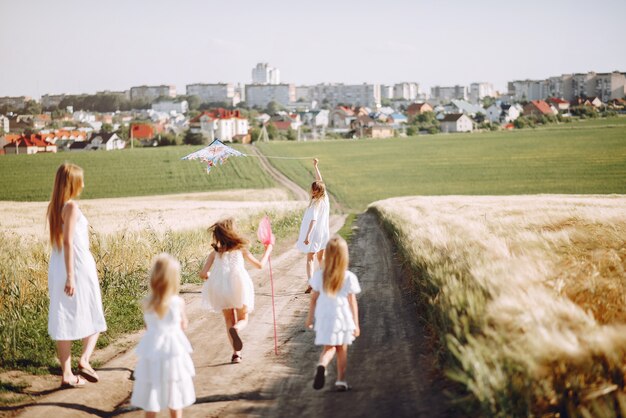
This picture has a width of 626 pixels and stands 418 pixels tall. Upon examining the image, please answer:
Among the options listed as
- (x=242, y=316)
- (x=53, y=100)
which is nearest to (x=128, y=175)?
(x=242, y=316)

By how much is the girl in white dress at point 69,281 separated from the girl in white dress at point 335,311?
2.67 m

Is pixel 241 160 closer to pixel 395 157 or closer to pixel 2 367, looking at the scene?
pixel 395 157

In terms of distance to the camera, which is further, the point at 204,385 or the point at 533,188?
the point at 533,188

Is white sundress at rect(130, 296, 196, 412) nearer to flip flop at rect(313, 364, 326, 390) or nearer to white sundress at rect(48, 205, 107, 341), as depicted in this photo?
flip flop at rect(313, 364, 326, 390)

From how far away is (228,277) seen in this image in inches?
325

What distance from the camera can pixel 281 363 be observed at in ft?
26.4

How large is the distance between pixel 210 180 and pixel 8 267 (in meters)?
56.7

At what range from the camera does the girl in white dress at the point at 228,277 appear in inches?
→ 324

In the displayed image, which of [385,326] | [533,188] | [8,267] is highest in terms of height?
[8,267]

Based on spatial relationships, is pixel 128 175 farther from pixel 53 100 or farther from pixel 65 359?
pixel 53 100

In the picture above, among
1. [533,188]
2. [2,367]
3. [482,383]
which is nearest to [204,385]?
[2,367]

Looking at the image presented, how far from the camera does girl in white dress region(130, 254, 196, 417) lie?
581 cm

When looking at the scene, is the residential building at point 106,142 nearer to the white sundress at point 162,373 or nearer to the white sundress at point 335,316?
the white sundress at point 335,316

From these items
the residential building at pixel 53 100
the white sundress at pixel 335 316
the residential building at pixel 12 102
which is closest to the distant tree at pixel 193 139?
the residential building at pixel 12 102
